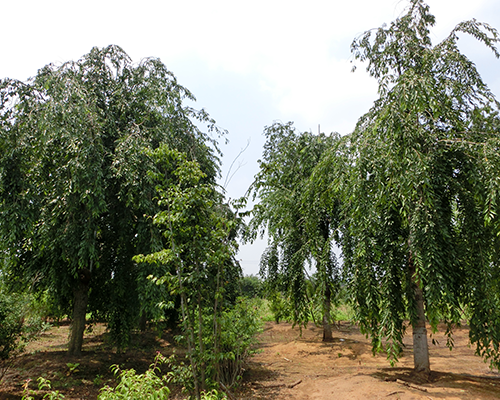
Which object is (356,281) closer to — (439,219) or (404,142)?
(439,219)

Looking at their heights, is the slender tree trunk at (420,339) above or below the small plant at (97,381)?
above

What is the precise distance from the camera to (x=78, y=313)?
729 cm

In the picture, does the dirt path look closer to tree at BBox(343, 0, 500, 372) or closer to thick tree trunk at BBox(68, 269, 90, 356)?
tree at BBox(343, 0, 500, 372)

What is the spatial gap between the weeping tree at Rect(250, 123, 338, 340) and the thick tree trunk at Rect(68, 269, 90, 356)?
4268 millimetres

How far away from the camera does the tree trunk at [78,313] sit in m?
7.30

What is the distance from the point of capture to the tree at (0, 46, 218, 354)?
5508mm

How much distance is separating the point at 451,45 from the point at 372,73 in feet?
4.50

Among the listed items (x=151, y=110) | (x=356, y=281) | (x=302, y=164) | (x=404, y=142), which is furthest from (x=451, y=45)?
(x=151, y=110)

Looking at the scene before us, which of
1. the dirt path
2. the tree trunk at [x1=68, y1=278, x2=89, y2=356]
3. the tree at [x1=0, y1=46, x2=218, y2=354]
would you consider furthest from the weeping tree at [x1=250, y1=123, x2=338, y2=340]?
the tree trunk at [x1=68, y1=278, x2=89, y2=356]

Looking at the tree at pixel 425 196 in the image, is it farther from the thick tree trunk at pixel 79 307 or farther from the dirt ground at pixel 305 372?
the thick tree trunk at pixel 79 307

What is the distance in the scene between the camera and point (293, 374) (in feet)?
23.3

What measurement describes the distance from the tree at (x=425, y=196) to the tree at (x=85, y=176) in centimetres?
384

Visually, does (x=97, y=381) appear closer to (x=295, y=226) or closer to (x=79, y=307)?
(x=79, y=307)

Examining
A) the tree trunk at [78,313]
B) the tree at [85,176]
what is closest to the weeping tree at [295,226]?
the tree at [85,176]
